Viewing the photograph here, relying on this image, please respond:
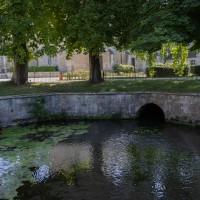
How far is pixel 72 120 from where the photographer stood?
26391mm

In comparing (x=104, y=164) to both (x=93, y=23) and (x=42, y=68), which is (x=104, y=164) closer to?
(x=93, y=23)

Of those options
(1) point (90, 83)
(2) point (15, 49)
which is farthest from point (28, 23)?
(1) point (90, 83)

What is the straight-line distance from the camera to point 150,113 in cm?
2773

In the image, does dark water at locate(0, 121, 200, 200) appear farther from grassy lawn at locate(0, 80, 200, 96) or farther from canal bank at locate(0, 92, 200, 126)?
grassy lawn at locate(0, 80, 200, 96)

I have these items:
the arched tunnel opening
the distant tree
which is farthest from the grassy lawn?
the distant tree

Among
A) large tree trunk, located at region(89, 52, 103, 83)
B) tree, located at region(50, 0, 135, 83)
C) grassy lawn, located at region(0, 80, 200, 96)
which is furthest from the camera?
large tree trunk, located at region(89, 52, 103, 83)

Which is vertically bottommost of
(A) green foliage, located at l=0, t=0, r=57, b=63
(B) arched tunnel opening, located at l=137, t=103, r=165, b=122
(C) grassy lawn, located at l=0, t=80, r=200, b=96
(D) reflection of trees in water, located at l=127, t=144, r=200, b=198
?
(D) reflection of trees in water, located at l=127, t=144, r=200, b=198

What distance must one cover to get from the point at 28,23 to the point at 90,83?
7.23m

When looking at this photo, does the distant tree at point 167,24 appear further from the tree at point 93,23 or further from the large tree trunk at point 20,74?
the large tree trunk at point 20,74

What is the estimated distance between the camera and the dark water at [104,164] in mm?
12984

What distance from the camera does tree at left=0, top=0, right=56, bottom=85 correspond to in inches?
1073

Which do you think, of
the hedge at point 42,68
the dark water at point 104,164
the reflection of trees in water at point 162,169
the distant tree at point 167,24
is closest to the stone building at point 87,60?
the hedge at point 42,68

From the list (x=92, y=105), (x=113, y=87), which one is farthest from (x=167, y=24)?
(x=92, y=105)

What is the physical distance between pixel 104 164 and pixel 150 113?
12.4 m
